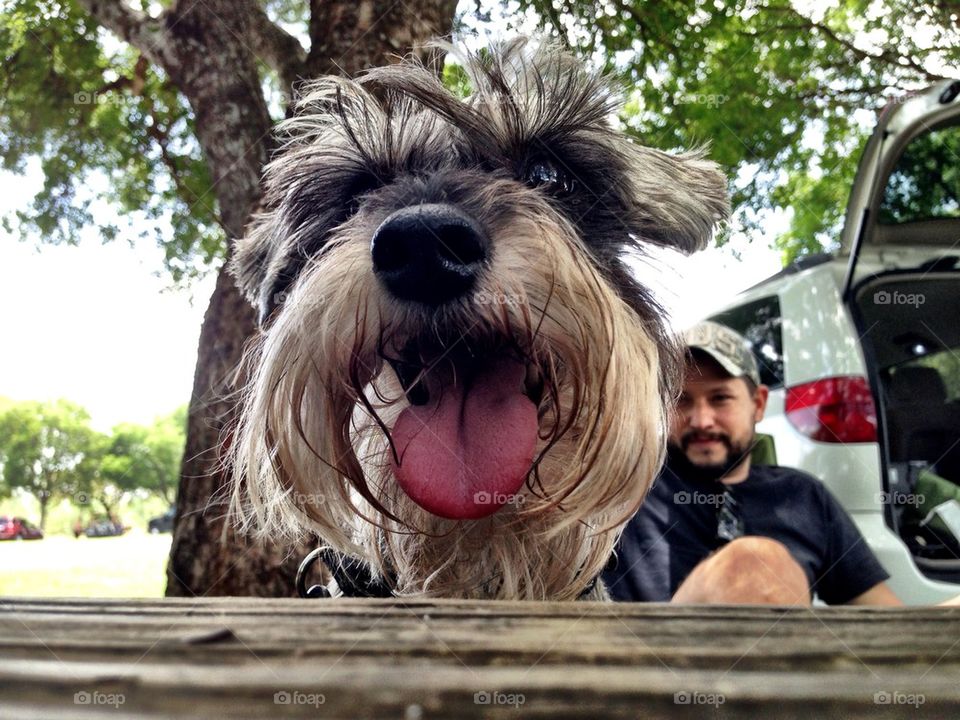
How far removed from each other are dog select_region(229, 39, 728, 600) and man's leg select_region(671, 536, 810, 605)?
1.87 ft

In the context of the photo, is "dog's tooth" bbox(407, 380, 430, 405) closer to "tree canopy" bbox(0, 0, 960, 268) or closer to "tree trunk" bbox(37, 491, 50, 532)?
"tree canopy" bbox(0, 0, 960, 268)

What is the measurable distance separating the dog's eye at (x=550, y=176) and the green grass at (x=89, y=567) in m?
9.61

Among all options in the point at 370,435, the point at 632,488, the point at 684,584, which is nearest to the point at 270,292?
the point at 370,435

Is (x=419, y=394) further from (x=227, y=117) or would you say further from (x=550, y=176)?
(x=227, y=117)

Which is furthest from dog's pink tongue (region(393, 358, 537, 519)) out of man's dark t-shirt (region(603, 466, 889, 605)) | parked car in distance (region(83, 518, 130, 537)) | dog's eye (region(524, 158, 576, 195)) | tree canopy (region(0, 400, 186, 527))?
parked car in distance (region(83, 518, 130, 537))

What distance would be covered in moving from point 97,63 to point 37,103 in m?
0.84

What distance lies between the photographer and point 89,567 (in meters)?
24.3

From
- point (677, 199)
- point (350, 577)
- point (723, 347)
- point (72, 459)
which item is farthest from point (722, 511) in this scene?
point (72, 459)

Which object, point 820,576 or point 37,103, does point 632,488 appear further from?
point 37,103

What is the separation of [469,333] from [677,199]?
1.13 meters

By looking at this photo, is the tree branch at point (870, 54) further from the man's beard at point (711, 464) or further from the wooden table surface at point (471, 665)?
the wooden table surface at point (471, 665)

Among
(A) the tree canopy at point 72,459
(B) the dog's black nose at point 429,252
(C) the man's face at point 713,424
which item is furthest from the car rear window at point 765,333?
(A) the tree canopy at point 72,459

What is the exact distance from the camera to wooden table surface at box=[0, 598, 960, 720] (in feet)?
2.08

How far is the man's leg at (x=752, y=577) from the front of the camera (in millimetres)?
2986
